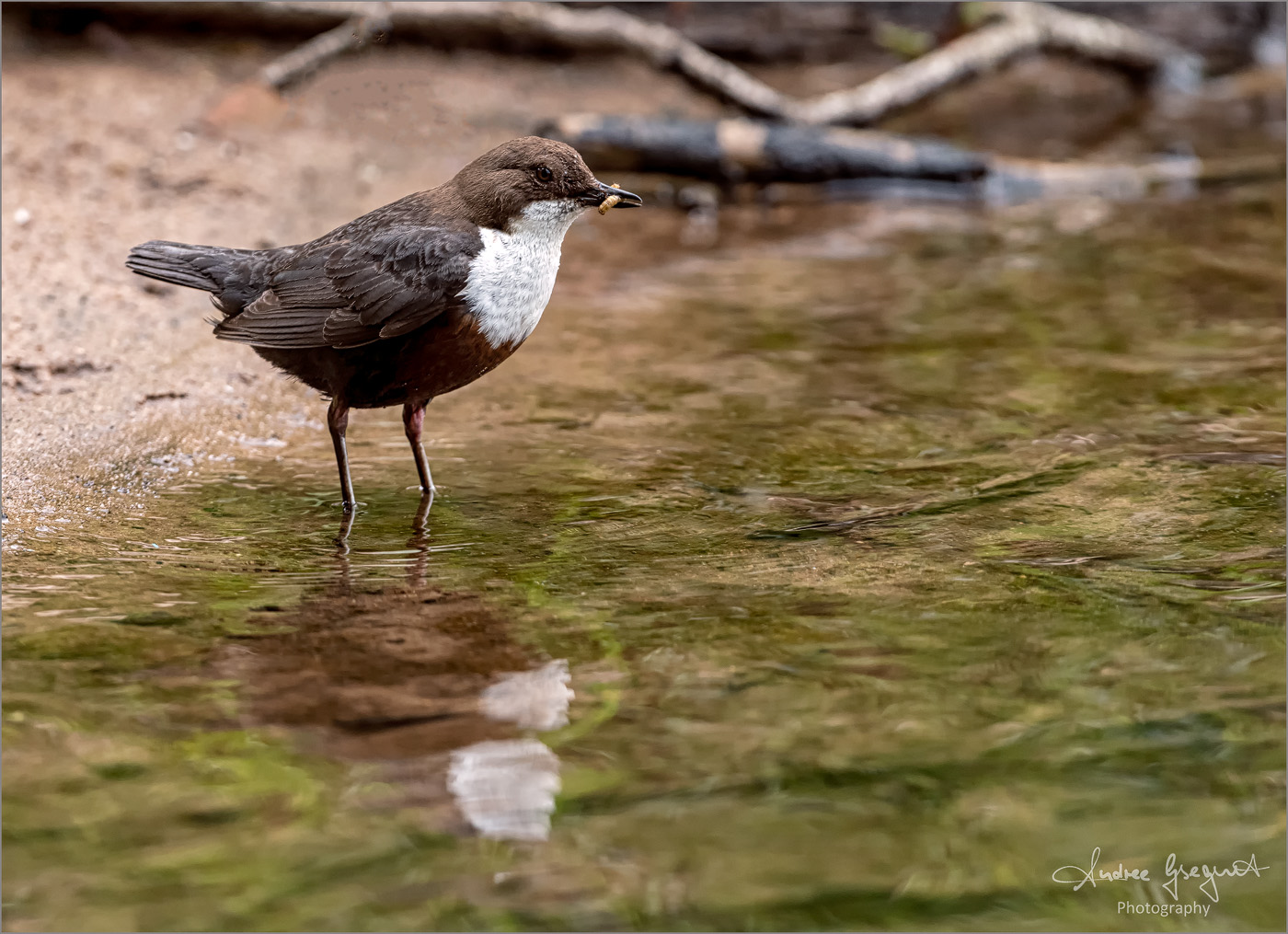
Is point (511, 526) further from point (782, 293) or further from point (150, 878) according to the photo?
point (782, 293)

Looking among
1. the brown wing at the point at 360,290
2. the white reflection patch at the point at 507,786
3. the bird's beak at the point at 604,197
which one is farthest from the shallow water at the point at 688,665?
the bird's beak at the point at 604,197

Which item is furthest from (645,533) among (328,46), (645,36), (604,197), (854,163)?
(645,36)

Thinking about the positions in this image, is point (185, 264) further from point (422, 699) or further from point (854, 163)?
point (854, 163)

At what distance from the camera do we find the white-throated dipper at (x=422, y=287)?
427cm

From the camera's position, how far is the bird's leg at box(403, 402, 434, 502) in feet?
14.9

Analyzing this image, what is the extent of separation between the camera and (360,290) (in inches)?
172

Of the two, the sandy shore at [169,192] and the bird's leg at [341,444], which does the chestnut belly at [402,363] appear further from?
the sandy shore at [169,192]

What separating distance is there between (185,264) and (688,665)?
257 centimetres

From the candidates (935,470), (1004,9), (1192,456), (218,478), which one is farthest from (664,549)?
(1004,9)

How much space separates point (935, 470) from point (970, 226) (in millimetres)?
4174

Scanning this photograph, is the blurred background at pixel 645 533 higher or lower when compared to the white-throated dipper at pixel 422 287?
lower

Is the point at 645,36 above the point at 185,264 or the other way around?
above

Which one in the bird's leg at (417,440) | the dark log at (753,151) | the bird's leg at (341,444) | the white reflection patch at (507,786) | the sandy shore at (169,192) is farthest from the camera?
the dark log at (753,151)

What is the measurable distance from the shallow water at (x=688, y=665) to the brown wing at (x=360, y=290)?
21.5 inches
